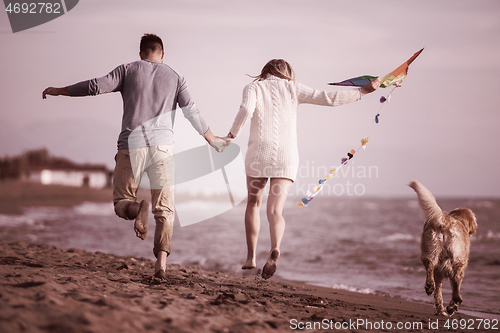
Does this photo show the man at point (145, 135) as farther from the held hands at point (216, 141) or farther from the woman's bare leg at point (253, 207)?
the woman's bare leg at point (253, 207)

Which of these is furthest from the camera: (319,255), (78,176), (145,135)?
(78,176)

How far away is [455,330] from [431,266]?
0.75 m

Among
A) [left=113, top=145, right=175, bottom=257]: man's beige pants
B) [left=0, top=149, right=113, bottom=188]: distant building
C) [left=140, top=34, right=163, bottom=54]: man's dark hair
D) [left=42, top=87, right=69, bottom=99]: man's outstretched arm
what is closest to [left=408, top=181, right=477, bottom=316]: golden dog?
[left=113, top=145, right=175, bottom=257]: man's beige pants

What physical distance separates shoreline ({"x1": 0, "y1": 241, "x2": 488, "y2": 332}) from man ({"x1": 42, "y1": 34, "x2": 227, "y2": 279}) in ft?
2.09

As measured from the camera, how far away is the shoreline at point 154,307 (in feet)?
7.52

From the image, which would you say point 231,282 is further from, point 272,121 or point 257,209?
point 272,121

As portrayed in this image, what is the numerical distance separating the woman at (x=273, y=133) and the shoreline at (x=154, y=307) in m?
0.89

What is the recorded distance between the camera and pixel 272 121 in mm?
4406

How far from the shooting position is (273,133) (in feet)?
14.4

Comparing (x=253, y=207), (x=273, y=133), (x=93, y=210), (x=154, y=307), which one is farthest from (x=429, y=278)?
(x=93, y=210)

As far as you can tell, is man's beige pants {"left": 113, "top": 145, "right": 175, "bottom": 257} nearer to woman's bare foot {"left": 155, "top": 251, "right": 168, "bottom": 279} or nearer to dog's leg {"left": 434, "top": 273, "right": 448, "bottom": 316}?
woman's bare foot {"left": 155, "top": 251, "right": 168, "bottom": 279}

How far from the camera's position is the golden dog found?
177 inches

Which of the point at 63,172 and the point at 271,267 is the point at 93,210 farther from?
the point at 271,267

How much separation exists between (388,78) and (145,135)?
2.89m
